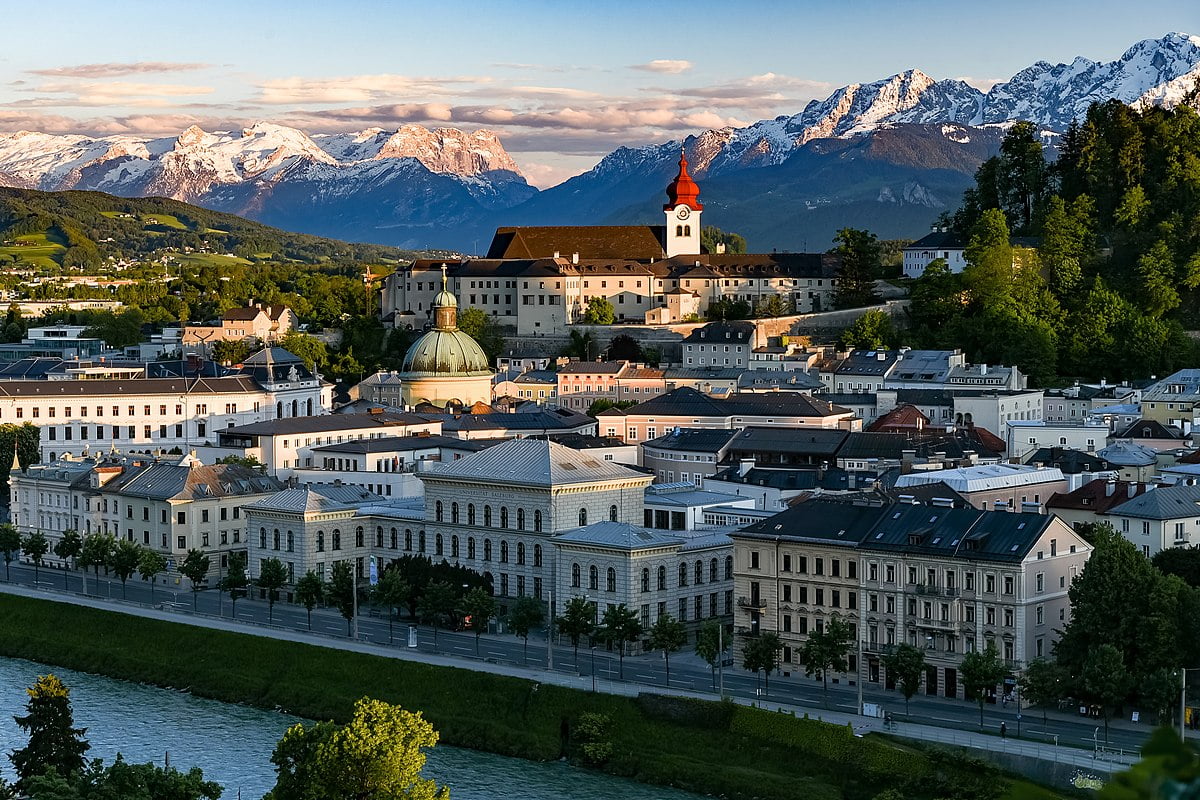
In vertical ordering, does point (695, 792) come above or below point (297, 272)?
below

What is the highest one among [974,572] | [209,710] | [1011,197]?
[1011,197]

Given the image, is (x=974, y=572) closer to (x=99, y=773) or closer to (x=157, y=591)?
(x=99, y=773)

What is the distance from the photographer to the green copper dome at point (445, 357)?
379 feet

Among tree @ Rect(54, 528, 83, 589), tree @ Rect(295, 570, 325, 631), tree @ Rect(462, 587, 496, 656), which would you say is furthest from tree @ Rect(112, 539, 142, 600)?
tree @ Rect(462, 587, 496, 656)

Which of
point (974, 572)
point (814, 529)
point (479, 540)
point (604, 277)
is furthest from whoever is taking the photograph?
point (604, 277)

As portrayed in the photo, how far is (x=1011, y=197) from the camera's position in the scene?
130 metres

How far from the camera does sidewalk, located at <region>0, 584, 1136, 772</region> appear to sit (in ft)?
153

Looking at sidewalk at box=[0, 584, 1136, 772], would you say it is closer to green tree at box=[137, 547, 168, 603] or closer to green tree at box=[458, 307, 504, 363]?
green tree at box=[137, 547, 168, 603]

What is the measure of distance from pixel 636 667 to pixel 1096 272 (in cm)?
6705

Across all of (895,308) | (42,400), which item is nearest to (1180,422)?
(895,308)

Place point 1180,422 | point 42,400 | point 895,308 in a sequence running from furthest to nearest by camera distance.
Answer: point 895,308, point 42,400, point 1180,422

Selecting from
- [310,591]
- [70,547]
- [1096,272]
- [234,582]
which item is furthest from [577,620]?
[1096,272]

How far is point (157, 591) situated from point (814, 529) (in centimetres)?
2855

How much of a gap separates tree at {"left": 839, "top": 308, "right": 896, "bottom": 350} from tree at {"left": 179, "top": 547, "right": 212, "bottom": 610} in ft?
172
